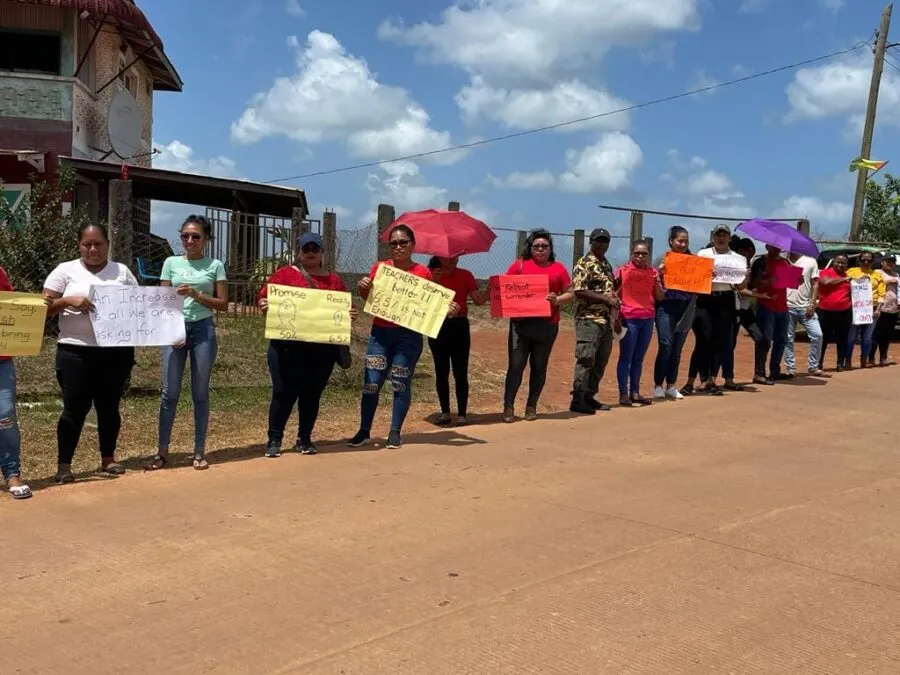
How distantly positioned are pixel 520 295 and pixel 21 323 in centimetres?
413

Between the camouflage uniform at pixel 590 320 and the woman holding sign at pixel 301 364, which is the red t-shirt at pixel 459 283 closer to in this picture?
the camouflage uniform at pixel 590 320

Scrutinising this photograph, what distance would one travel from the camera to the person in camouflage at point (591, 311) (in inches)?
327

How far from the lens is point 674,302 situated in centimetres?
916

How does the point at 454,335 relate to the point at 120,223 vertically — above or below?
below

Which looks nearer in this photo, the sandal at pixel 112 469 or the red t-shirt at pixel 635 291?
the sandal at pixel 112 469

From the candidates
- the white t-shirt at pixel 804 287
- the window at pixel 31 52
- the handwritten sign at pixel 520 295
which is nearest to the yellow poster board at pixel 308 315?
the handwritten sign at pixel 520 295

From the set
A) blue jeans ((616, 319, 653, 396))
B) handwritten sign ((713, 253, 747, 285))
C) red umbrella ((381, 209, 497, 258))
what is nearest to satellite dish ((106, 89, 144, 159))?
red umbrella ((381, 209, 497, 258))

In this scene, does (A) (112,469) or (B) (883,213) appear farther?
(B) (883,213)

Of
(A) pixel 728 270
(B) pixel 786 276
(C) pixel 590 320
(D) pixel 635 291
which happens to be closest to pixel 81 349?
(C) pixel 590 320

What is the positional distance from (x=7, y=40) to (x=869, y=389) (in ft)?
49.6

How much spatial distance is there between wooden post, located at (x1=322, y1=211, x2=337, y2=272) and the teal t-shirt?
204 inches

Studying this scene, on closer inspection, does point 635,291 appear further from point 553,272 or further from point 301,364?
point 301,364

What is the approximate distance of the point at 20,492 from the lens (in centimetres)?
520

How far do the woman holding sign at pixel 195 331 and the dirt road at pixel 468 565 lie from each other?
365mm
